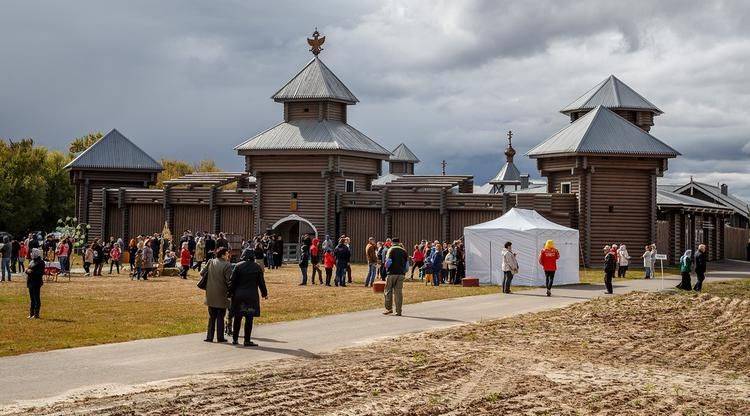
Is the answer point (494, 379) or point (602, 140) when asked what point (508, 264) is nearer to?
point (494, 379)

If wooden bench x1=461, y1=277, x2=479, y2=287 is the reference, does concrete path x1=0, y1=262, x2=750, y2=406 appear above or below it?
below

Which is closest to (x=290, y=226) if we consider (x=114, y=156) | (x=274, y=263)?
(x=274, y=263)

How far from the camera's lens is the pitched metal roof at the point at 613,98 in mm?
58250

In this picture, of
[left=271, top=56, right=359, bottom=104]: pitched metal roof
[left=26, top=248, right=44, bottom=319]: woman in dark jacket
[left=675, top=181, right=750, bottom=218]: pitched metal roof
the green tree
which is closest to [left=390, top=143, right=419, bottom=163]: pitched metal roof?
[left=675, top=181, right=750, bottom=218]: pitched metal roof

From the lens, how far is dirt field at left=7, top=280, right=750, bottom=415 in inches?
470

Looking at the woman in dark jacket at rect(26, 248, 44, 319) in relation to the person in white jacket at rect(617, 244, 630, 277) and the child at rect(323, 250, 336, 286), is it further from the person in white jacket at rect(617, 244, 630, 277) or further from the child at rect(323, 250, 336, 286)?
the person in white jacket at rect(617, 244, 630, 277)

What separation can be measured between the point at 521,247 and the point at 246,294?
59.6 feet

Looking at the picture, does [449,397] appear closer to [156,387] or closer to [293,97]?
[156,387]

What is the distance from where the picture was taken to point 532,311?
24.4m

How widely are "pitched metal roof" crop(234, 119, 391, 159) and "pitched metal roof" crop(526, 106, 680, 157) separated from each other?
9.71 meters

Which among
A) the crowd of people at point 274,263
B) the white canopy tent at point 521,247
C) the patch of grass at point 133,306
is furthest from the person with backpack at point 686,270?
the patch of grass at point 133,306

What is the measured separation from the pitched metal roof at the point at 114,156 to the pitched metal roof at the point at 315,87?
40.9 feet

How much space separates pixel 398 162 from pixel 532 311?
82274 millimetres

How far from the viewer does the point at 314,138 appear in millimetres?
52750
